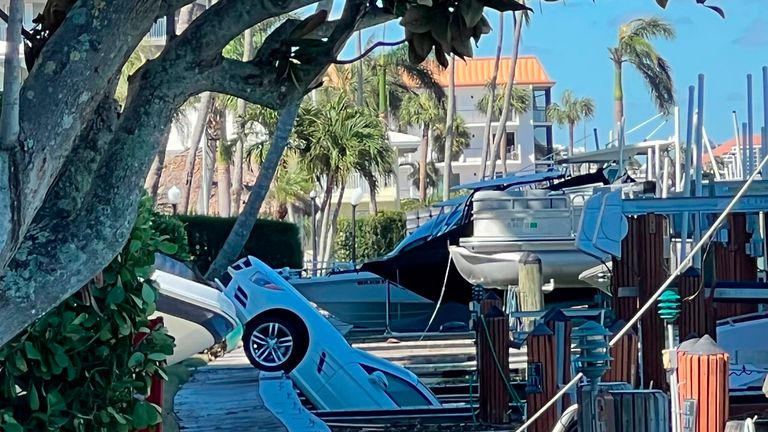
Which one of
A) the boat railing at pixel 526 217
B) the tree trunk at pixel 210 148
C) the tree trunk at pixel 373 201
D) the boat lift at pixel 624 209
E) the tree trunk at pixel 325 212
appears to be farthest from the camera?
the tree trunk at pixel 373 201

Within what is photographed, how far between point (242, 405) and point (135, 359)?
5394 millimetres

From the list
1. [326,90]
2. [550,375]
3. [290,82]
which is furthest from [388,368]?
[326,90]

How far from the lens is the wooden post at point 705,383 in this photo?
19.3ft

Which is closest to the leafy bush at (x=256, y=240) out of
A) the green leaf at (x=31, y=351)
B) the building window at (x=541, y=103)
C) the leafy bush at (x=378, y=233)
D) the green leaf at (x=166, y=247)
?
the leafy bush at (x=378, y=233)

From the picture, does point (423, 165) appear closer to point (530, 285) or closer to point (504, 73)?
point (504, 73)

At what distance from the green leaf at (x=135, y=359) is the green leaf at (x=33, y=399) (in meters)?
0.40

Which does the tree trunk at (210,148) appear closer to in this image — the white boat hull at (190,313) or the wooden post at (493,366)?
the wooden post at (493,366)

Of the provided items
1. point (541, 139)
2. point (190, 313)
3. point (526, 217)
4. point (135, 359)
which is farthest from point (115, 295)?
point (541, 139)

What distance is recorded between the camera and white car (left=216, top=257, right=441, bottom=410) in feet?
36.8

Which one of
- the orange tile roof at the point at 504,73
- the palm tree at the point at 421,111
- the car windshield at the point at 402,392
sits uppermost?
the orange tile roof at the point at 504,73

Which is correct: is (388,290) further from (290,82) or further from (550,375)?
(290,82)

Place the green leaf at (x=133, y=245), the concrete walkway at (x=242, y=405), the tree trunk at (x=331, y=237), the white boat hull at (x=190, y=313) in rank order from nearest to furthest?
the green leaf at (x=133, y=245) → the white boat hull at (x=190, y=313) → the concrete walkway at (x=242, y=405) → the tree trunk at (x=331, y=237)

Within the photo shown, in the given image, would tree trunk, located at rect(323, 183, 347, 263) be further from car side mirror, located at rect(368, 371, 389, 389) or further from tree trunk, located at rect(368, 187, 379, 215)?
car side mirror, located at rect(368, 371, 389, 389)

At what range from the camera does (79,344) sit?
4520 millimetres
